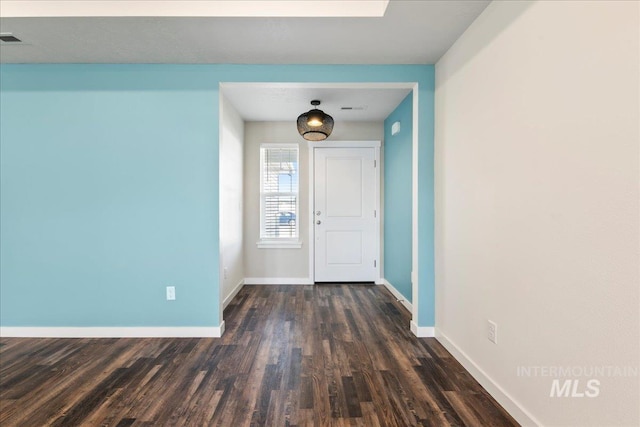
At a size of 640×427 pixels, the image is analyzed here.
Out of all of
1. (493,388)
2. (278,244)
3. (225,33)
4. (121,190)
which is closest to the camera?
(493,388)

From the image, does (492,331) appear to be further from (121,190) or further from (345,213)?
(121,190)

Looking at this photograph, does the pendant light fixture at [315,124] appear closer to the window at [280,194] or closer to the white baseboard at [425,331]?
the window at [280,194]

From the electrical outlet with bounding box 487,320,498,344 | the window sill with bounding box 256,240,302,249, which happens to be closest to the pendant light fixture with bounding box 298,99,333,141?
the window sill with bounding box 256,240,302,249

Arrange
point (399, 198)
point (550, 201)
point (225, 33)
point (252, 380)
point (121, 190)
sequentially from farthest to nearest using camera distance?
1. point (399, 198)
2. point (121, 190)
3. point (225, 33)
4. point (252, 380)
5. point (550, 201)

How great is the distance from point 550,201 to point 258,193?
3723mm

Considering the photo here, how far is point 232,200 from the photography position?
3930 millimetres

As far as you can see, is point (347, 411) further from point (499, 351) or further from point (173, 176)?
point (173, 176)

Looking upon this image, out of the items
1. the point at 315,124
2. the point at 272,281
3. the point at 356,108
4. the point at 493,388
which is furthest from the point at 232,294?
the point at 493,388

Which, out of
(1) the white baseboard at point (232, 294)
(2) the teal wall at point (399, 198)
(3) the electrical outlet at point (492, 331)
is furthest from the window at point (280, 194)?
(3) the electrical outlet at point (492, 331)

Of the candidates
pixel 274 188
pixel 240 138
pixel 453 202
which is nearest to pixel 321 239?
pixel 274 188

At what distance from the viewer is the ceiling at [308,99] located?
122 inches

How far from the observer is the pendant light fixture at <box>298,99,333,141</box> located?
3.62 m

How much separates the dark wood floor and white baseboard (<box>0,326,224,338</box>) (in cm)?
7

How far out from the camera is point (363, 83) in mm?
2852
